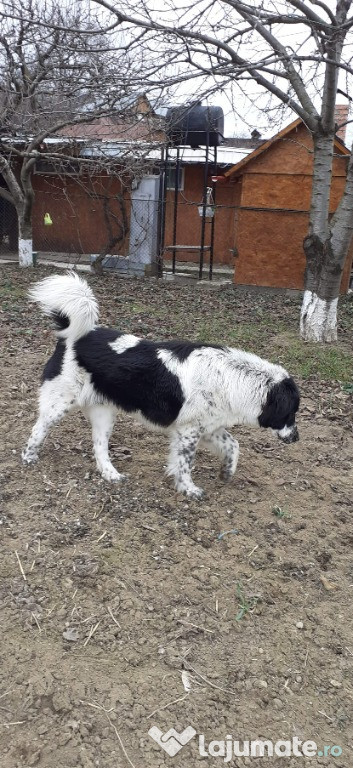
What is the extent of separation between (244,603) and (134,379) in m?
1.76

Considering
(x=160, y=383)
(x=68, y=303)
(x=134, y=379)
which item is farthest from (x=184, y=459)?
(x=68, y=303)

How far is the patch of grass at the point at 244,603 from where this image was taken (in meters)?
3.50

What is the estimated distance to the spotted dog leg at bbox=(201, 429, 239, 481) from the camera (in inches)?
190

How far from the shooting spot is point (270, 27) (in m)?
8.02

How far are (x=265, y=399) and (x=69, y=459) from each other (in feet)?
5.58

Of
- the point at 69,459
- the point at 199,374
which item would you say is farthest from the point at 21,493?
the point at 199,374

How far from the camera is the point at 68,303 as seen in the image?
14.9 feet

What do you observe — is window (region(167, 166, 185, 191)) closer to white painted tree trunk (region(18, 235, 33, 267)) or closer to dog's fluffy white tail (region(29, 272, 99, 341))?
white painted tree trunk (region(18, 235, 33, 267))

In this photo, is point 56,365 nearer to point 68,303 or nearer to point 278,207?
point 68,303

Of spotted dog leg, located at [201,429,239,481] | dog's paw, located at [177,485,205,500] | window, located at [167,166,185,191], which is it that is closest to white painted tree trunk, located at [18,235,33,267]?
window, located at [167,166,185,191]

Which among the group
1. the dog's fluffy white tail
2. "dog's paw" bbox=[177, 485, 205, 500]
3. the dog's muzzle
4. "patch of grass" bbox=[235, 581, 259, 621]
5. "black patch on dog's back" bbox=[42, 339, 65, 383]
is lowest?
"patch of grass" bbox=[235, 581, 259, 621]

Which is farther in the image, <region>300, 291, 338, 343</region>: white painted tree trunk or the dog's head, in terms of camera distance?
<region>300, 291, 338, 343</region>: white painted tree trunk

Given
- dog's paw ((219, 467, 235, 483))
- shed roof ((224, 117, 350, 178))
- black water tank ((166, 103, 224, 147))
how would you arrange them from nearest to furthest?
dog's paw ((219, 467, 235, 483)) → shed roof ((224, 117, 350, 178)) → black water tank ((166, 103, 224, 147))

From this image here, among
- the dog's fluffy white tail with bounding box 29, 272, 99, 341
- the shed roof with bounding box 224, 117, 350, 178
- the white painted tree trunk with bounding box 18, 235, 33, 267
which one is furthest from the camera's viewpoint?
the white painted tree trunk with bounding box 18, 235, 33, 267
